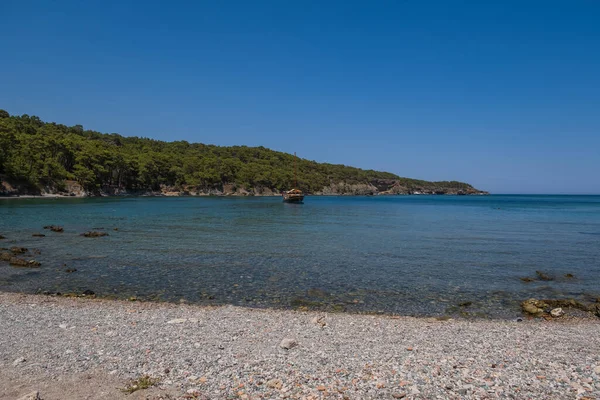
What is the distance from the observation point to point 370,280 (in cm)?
1530

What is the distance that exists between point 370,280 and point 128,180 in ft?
477

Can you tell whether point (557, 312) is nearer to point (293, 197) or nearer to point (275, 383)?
point (275, 383)

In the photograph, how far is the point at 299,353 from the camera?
7.50 meters

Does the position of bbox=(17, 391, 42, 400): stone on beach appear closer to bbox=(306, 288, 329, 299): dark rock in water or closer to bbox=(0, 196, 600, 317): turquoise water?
bbox=(0, 196, 600, 317): turquoise water

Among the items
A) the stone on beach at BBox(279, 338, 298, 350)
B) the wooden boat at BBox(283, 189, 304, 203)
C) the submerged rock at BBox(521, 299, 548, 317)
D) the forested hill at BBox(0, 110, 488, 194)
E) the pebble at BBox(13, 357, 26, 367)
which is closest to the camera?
the pebble at BBox(13, 357, 26, 367)

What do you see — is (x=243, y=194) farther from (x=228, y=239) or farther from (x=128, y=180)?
(x=228, y=239)

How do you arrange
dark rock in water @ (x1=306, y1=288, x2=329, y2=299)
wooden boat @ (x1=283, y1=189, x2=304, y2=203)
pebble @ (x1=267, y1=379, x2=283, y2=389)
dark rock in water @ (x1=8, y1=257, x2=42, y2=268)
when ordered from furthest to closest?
wooden boat @ (x1=283, y1=189, x2=304, y2=203) → dark rock in water @ (x1=8, y1=257, x2=42, y2=268) → dark rock in water @ (x1=306, y1=288, x2=329, y2=299) → pebble @ (x1=267, y1=379, x2=283, y2=389)

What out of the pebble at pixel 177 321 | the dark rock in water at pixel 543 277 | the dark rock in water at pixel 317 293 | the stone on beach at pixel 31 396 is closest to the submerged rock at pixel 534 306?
the dark rock in water at pixel 543 277

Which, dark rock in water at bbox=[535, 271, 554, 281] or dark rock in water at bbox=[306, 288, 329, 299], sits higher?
dark rock in water at bbox=[535, 271, 554, 281]

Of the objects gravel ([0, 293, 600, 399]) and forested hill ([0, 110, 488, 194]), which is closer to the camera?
gravel ([0, 293, 600, 399])

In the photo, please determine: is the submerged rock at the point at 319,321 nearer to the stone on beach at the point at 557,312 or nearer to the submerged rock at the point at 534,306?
the submerged rock at the point at 534,306

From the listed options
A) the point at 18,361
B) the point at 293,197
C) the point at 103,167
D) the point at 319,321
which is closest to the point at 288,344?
the point at 319,321

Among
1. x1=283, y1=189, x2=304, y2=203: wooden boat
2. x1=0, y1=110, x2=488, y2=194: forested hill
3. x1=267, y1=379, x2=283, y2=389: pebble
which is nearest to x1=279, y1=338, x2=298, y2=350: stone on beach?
x1=267, y1=379, x2=283, y2=389: pebble

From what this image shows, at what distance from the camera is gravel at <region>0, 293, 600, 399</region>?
5961 millimetres
